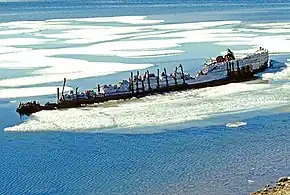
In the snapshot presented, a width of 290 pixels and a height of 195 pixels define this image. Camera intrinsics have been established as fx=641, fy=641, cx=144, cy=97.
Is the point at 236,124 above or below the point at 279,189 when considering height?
above

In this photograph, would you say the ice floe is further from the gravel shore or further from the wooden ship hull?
the gravel shore

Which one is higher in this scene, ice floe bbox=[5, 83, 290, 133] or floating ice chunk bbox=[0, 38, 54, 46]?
floating ice chunk bbox=[0, 38, 54, 46]

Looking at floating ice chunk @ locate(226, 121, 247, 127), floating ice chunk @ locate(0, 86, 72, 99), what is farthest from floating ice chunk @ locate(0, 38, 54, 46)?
floating ice chunk @ locate(226, 121, 247, 127)

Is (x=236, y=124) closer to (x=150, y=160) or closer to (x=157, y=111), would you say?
(x=157, y=111)

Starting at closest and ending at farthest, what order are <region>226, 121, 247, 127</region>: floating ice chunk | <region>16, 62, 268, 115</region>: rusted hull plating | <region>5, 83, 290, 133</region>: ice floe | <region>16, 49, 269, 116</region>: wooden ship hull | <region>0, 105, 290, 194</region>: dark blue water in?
<region>0, 105, 290, 194</region>: dark blue water, <region>226, 121, 247, 127</region>: floating ice chunk, <region>5, 83, 290, 133</region>: ice floe, <region>16, 62, 268, 115</region>: rusted hull plating, <region>16, 49, 269, 116</region>: wooden ship hull

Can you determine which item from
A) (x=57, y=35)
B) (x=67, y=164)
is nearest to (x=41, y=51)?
(x=57, y=35)

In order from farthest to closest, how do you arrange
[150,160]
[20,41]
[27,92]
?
[20,41] → [27,92] → [150,160]

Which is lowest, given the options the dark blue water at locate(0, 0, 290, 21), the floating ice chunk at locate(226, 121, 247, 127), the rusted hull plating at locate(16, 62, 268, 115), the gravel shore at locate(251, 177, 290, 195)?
the gravel shore at locate(251, 177, 290, 195)

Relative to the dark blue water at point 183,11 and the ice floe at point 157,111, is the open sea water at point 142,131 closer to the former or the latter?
the ice floe at point 157,111

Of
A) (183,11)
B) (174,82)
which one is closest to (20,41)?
(174,82)

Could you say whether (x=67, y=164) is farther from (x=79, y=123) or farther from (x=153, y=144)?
(x=79, y=123)

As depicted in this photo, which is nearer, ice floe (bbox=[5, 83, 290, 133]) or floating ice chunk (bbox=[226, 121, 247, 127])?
floating ice chunk (bbox=[226, 121, 247, 127])

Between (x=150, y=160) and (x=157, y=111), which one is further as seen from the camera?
(x=157, y=111)
